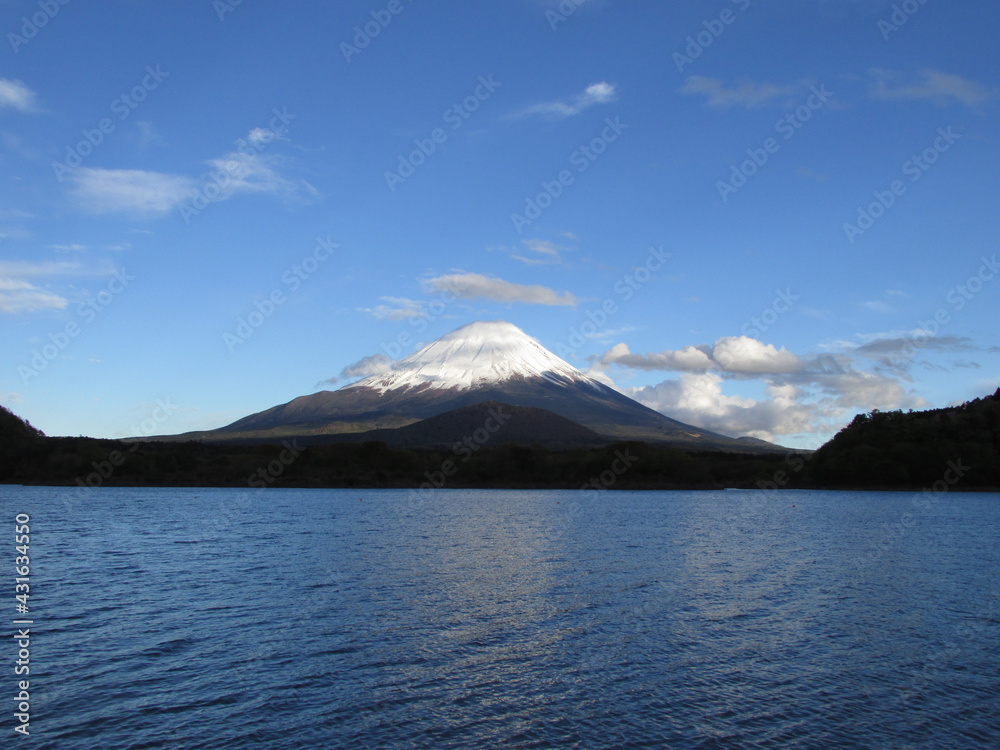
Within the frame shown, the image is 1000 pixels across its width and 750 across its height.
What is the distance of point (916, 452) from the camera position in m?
160

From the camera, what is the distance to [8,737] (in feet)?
48.4

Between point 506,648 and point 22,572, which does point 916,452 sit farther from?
point 22,572

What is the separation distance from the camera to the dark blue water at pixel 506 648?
52.0 feet

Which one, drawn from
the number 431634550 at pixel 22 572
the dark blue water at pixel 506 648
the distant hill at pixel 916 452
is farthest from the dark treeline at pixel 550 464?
the number 431634550 at pixel 22 572

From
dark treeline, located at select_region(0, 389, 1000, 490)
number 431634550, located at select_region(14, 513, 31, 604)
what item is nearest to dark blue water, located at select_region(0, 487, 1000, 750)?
number 431634550, located at select_region(14, 513, 31, 604)

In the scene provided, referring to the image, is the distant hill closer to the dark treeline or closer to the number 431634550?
the dark treeline

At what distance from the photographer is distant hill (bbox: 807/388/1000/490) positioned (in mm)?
157375

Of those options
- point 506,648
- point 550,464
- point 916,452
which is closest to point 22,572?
point 506,648

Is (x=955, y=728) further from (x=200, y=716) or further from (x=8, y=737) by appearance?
(x=8, y=737)

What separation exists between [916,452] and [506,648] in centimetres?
16719

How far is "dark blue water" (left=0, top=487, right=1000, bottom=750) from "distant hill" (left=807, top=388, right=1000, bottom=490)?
129 m

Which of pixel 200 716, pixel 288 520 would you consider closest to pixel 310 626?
pixel 200 716

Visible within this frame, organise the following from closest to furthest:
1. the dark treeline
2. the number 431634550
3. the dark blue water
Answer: the dark blue water
the number 431634550
the dark treeline

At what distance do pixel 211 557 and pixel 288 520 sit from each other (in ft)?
101
